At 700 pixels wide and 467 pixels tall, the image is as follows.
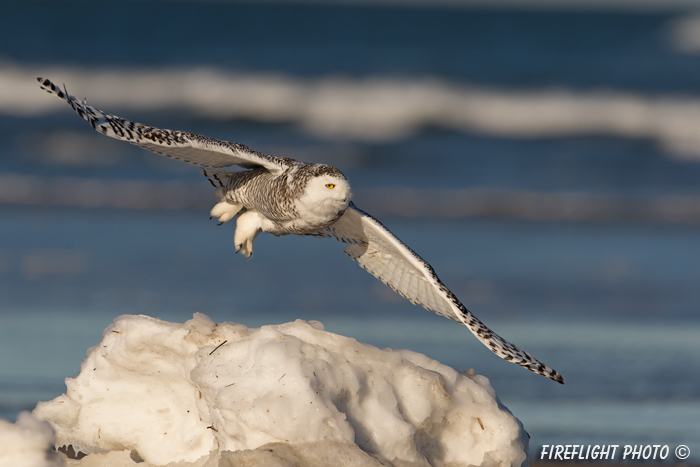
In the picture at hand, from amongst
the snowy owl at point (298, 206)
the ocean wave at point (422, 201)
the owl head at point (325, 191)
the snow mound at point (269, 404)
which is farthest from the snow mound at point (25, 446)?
the ocean wave at point (422, 201)

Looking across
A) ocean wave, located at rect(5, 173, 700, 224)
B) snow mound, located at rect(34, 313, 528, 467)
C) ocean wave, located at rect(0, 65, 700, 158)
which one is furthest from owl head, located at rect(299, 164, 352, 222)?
ocean wave, located at rect(0, 65, 700, 158)

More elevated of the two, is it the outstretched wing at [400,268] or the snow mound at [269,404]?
the outstretched wing at [400,268]

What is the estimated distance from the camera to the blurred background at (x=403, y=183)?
7102mm

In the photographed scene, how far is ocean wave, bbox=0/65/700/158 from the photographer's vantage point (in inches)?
851

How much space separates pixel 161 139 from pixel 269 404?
2.28 meters

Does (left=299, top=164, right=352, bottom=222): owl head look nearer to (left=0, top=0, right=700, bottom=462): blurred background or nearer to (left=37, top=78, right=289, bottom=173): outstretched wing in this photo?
(left=37, top=78, right=289, bottom=173): outstretched wing

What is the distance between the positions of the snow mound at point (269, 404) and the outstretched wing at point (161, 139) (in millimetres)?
1473

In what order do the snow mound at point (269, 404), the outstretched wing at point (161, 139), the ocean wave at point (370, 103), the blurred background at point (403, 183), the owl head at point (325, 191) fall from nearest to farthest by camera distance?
the snow mound at point (269, 404)
the outstretched wing at point (161, 139)
the owl head at point (325, 191)
the blurred background at point (403, 183)
the ocean wave at point (370, 103)

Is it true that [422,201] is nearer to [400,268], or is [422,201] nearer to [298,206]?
[400,268]

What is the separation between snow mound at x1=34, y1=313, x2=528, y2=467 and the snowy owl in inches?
45.3

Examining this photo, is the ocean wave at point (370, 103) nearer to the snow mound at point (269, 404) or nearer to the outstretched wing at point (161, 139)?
the outstretched wing at point (161, 139)

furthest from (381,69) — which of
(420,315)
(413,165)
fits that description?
(420,315)

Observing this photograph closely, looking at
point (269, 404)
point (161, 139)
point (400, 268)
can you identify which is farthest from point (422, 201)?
point (269, 404)

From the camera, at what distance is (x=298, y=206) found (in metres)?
5.17
